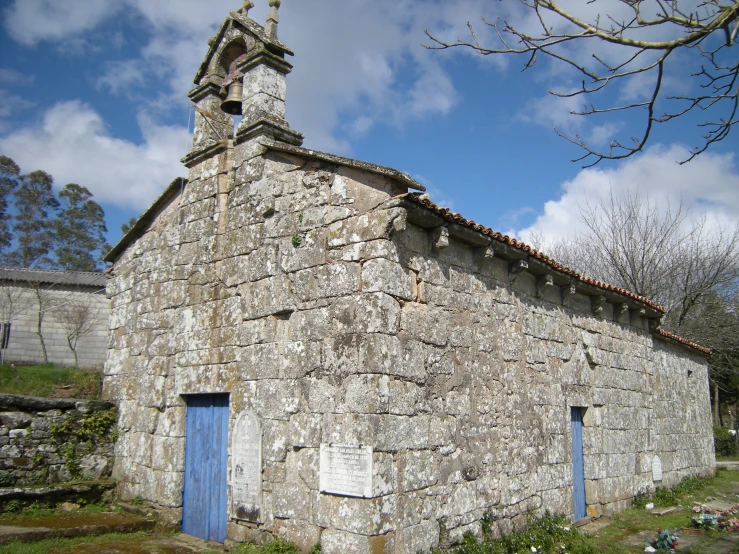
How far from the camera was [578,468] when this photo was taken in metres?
8.34

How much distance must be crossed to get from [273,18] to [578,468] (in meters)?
7.46

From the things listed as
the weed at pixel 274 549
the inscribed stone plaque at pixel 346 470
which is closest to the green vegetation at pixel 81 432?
the weed at pixel 274 549

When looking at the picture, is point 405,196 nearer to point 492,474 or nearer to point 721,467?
point 492,474

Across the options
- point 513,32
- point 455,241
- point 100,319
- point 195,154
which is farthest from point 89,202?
point 513,32

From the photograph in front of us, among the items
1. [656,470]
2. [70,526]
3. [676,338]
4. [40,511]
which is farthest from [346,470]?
[676,338]

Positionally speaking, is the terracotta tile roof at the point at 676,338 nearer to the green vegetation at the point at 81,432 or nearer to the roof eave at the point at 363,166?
the roof eave at the point at 363,166

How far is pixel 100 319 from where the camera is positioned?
21.3 m

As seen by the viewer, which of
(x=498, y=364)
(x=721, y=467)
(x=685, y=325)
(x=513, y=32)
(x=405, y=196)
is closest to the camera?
(x=513, y=32)

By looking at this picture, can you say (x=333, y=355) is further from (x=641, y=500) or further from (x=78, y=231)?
(x=78, y=231)

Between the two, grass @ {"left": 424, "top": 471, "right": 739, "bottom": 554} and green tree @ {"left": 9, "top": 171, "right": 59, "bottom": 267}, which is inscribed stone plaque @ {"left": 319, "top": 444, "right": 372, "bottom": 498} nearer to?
grass @ {"left": 424, "top": 471, "right": 739, "bottom": 554}

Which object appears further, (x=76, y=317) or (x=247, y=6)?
(x=76, y=317)

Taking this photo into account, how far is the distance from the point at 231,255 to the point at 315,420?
2.51 m

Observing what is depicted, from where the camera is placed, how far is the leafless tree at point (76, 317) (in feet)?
→ 65.9

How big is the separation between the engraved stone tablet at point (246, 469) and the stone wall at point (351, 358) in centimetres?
10
